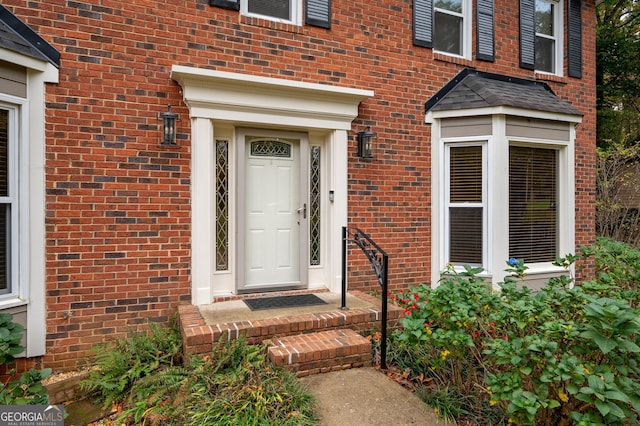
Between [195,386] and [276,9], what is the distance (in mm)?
4205

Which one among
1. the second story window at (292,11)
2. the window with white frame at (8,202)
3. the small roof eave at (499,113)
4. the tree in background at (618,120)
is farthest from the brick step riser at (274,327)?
the tree in background at (618,120)

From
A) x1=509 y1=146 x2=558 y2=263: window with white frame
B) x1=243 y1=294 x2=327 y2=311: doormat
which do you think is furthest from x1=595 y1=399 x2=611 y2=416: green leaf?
x1=509 y1=146 x2=558 y2=263: window with white frame

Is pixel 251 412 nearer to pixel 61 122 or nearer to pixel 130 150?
pixel 130 150

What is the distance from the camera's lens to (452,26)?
587 centimetres

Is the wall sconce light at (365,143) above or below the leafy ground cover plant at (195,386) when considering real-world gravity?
above

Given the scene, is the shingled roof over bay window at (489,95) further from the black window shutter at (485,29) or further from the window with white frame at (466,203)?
the window with white frame at (466,203)

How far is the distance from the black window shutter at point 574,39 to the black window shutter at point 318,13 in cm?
Answer: 425

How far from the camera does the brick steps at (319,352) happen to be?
328cm

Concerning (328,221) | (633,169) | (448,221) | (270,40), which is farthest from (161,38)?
(633,169)

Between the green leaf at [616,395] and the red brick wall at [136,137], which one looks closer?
the green leaf at [616,395]

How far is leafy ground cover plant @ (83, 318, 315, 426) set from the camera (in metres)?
2.71

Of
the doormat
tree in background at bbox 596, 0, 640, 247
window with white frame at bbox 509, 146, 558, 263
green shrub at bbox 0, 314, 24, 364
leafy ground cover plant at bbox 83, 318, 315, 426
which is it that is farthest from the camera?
tree in background at bbox 596, 0, 640, 247

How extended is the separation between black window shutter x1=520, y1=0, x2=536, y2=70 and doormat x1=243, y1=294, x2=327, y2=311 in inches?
190

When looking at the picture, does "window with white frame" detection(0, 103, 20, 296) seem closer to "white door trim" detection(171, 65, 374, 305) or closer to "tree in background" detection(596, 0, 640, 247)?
"white door trim" detection(171, 65, 374, 305)
